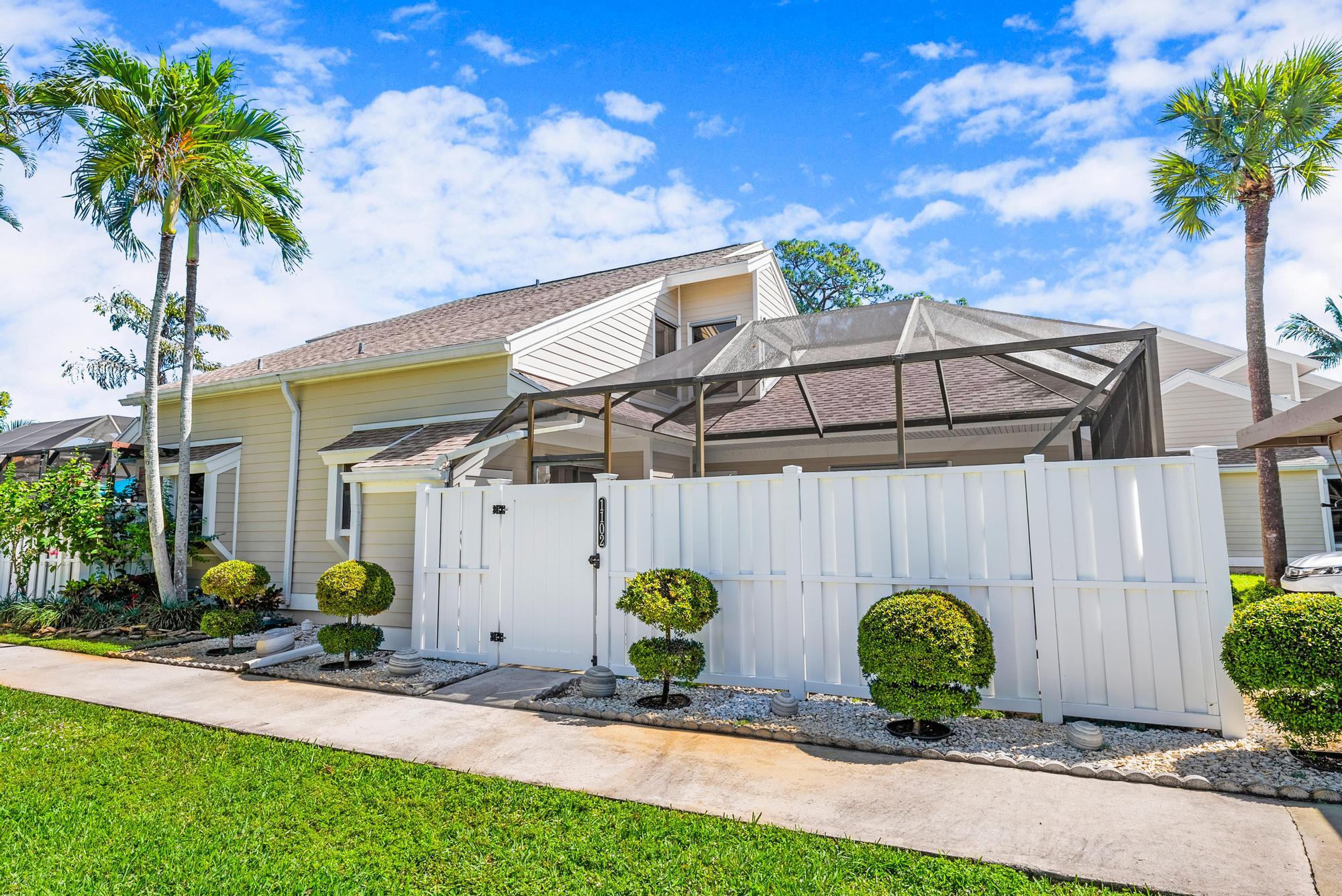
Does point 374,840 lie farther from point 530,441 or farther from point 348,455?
point 348,455

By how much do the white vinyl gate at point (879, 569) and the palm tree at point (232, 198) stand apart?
17.5ft

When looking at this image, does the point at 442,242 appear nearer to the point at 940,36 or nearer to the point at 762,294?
the point at 762,294

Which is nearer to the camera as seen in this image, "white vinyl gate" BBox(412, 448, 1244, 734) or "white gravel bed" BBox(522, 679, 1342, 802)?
"white gravel bed" BBox(522, 679, 1342, 802)

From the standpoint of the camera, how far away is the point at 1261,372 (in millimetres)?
11094

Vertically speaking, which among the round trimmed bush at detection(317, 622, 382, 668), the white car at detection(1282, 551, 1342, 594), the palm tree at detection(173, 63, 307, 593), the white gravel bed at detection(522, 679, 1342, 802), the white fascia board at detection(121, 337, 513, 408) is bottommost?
the white gravel bed at detection(522, 679, 1342, 802)

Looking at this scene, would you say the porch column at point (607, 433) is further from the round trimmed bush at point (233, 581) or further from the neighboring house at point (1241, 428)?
the neighboring house at point (1241, 428)

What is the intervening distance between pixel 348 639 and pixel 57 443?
15.7 meters

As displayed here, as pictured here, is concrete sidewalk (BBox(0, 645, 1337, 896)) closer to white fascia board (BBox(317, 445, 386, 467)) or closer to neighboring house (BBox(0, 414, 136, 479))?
white fascia board (BBox(317, 445, 386, 467))

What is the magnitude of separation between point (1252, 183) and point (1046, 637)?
10840 millimetres

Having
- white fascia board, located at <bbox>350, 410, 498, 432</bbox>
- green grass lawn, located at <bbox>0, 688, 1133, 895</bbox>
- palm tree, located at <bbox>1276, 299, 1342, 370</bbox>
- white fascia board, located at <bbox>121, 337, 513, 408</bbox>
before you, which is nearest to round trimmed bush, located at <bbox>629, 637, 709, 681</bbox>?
green grass lawn, located at <bbox>0, 688, 1133, 895</bbox>

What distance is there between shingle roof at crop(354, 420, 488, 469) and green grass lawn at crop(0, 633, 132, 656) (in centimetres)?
396

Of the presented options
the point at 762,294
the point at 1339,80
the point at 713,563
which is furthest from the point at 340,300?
the point at 1339,80

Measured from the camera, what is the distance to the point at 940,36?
1027 cm

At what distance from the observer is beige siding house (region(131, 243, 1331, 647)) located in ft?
29.8
